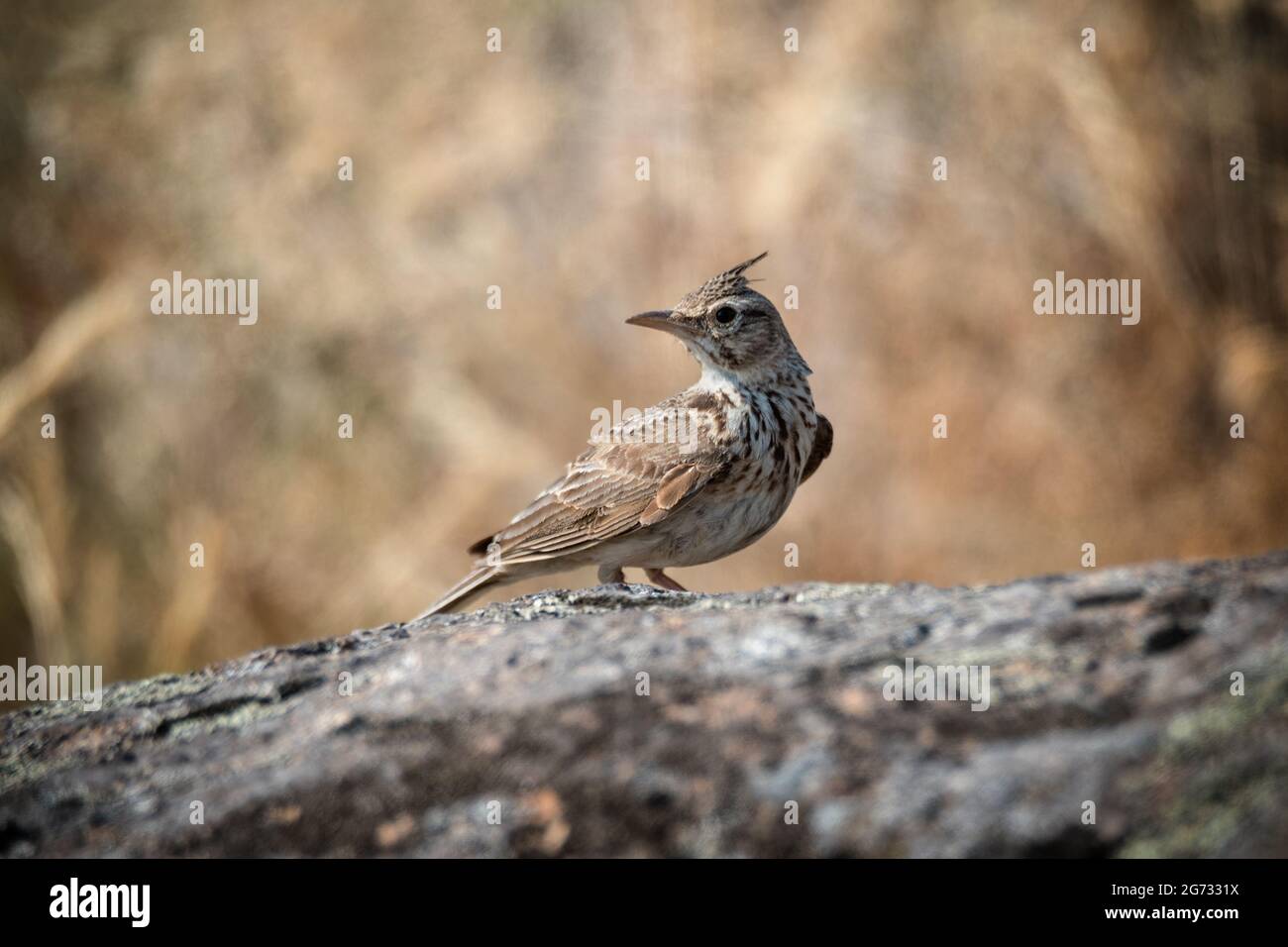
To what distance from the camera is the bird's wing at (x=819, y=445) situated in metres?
6.44

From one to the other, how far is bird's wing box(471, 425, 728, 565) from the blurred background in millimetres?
3037

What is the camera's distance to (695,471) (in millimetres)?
5762

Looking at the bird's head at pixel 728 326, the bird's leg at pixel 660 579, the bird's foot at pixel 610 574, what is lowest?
the bird's leg at pixel 660 579

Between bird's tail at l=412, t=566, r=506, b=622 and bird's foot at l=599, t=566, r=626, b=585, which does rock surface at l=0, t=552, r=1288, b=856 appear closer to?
bird's tail at l=412, t=566, r=506, b=622

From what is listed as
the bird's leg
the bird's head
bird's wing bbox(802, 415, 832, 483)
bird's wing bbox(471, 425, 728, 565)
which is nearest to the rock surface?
bird's wing bbox(471, 425, 728, 565)

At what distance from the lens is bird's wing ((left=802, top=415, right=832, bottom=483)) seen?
644cm

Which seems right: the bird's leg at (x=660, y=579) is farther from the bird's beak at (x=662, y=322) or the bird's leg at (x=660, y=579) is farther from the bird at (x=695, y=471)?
the bird's beak at (x=662, y=322)

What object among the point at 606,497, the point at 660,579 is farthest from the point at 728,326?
the point at 660,579

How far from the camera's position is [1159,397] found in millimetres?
10367

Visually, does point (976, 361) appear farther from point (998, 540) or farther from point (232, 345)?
point (232, 345)

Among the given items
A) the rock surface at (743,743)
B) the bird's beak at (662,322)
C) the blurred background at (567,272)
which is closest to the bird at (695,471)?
the bird's beak at (662,322)

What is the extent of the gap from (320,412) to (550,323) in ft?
7.81

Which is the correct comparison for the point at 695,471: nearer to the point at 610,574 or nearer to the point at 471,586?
the point at 610,574

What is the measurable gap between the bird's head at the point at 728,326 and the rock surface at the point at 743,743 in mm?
2432
